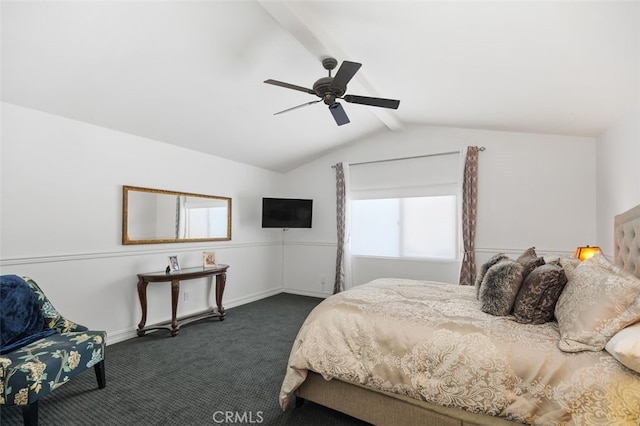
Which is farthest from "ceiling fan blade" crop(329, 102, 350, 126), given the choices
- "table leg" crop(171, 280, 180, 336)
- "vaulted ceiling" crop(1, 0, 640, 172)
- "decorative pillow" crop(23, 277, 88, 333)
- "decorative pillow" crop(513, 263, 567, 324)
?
"decorative pillow" crop(23, 277, 88, 333)

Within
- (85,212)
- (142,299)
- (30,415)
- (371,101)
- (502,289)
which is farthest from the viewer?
(142,299)

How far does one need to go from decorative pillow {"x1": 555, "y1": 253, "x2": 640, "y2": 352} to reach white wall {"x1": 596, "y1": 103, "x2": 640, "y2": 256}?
1.40m

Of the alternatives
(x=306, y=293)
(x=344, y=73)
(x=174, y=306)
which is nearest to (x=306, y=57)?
(x=344, y=73)

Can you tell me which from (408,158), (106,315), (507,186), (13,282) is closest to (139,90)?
(13,282)

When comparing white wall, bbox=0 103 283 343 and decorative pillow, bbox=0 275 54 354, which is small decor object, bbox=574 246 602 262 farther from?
decorative pillow, bbox=0 275 54 354

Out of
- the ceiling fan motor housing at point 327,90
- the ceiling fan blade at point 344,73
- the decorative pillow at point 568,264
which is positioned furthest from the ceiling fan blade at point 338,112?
the decorative pillow at point 568,264

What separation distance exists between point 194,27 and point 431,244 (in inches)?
158

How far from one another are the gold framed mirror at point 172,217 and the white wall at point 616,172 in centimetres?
471

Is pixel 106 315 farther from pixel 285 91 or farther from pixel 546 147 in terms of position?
pixel 546 147

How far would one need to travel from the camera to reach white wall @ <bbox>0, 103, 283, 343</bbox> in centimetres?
265

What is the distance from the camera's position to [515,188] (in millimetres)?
4008

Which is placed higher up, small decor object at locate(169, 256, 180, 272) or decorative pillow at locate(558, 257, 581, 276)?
decorative pillow at locate(558, 257, 581, 276)

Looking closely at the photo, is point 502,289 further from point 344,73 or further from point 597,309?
point 344,73

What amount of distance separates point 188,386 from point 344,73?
2.75 m
